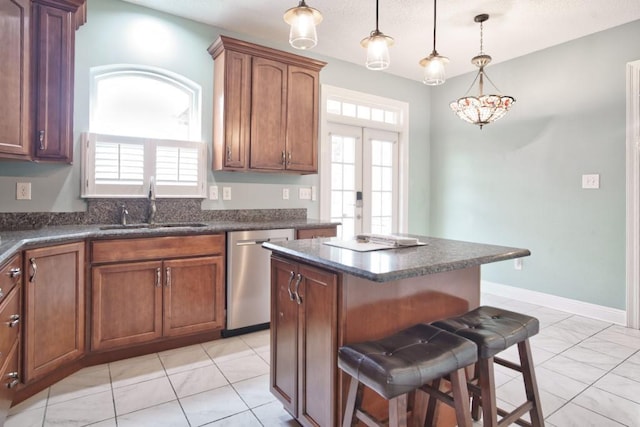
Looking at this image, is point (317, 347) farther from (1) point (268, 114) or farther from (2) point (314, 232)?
(1) point (268, 114)

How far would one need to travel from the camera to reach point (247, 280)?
2990mm

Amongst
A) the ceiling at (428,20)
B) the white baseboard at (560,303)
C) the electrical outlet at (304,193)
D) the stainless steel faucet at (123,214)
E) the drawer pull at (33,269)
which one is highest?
the ceiling at (428,20)

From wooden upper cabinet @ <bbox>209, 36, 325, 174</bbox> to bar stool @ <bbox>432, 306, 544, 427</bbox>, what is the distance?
2236mm

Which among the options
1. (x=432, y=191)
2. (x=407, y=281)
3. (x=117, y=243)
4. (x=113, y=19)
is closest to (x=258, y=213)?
(x=117, y=243)

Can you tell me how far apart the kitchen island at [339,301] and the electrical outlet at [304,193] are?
6.45ft

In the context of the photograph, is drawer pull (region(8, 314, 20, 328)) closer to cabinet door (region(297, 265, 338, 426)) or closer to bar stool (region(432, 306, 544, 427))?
cabinet door (region(297, 265, 338, 426))

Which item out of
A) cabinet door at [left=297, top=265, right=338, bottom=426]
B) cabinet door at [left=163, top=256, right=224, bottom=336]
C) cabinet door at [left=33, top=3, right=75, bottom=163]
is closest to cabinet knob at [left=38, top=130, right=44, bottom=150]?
cabinet door at [left=33, top=3, right=75, bottom=163]

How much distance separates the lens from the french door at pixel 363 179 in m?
4.25

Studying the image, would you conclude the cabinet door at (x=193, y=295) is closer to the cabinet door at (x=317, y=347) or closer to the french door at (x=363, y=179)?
the cabinet door at (x=317, y=347)

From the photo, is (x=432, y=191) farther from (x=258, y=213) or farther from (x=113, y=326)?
(x=113, y=326)

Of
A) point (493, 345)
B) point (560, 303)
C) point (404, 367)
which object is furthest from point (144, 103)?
point (560, 303)

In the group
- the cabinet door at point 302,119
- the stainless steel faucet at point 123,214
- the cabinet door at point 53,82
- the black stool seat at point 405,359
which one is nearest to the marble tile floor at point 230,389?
the black stool seat at point 405,359

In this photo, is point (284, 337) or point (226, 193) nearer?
point (284, 337)

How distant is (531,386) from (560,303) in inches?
101
